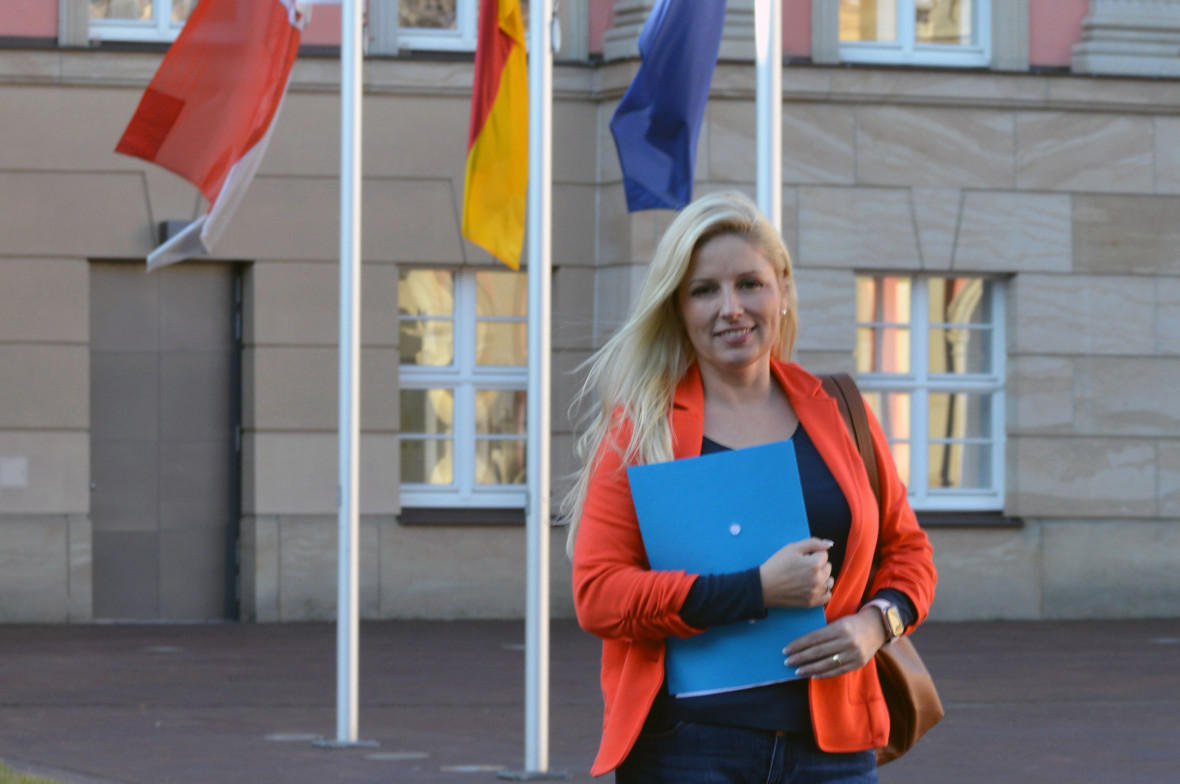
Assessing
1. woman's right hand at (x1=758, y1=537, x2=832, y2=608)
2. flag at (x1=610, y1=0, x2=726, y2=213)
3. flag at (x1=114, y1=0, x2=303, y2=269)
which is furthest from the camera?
flag at (x1=114, y1=0, x2=303, y2=269)

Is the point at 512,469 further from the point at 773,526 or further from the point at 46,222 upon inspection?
the point at 773,526

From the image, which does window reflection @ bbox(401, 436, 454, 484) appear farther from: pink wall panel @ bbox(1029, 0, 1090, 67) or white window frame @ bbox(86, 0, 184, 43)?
pink wall panel @ bbox(1029, 0, 1090, 67)

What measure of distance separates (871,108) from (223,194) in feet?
24.1

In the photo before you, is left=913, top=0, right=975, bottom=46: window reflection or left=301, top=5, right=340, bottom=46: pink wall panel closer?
left=301, top=5, right=340, bottom=46: pink wall panel

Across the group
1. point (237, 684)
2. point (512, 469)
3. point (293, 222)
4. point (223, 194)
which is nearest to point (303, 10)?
point (223, 194)

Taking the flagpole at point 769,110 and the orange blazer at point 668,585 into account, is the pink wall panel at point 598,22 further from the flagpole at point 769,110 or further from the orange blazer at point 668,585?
the orange blazer at point 668,585

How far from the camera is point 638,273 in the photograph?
542 inches

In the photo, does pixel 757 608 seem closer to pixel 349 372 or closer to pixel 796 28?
pixel 349 372

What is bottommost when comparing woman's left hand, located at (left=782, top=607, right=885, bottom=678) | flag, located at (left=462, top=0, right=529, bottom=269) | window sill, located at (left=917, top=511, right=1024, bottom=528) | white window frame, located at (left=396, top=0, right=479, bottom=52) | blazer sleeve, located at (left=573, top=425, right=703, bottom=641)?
window sill, located at (left=917, top=511, right=1024, bottom=528)

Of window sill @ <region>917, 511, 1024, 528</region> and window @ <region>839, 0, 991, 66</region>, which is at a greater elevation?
window @ <region>839, 0, 991, 66</region>

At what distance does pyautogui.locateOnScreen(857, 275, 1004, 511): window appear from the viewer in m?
14.5

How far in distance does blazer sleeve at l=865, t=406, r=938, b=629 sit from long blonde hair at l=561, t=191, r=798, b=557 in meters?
0.35

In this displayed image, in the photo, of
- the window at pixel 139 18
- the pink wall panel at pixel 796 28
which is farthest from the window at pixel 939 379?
the window at pixel 139 18

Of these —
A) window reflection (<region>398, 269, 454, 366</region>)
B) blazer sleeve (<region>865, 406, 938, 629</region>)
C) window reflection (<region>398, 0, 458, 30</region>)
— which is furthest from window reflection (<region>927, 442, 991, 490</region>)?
blazer sleeve (<region>865, 406, 938, 629</region>)
